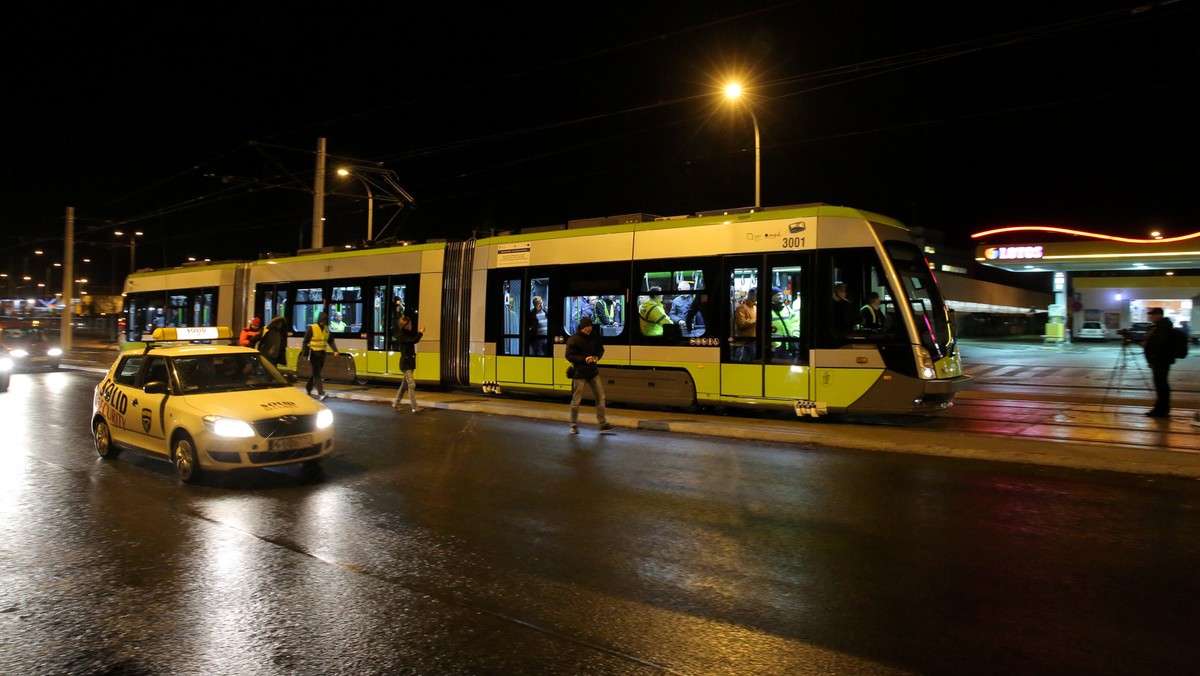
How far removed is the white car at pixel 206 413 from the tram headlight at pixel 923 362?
792 centimetres

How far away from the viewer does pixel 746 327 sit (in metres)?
11.9

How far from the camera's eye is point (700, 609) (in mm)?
4355

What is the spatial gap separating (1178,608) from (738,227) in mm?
8576

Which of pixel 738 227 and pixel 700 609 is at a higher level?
pixel 738 227

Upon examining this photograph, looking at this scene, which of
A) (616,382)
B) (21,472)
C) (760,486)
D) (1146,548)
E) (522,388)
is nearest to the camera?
(1146,548)

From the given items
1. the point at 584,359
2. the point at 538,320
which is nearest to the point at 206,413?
the point at 584,359

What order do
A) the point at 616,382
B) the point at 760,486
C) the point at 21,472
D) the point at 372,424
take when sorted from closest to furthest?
the point at 760,486 → the point at 21,472 → the point at 372,424 → the point at 616,382

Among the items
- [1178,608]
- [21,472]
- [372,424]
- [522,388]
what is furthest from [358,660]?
[522,388]

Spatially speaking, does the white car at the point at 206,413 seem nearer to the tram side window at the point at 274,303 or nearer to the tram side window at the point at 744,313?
the tram side window at the point at 744,313

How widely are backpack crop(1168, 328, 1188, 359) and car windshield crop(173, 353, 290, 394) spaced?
13081 millimetres

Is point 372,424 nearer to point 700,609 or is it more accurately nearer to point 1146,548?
point 700,609

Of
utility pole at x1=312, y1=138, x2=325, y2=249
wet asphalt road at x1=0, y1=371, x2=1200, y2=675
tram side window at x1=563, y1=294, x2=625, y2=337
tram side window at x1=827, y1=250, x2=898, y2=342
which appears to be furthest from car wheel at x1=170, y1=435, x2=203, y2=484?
utility pole at x1=312, y1=138, x2=325, y2=249

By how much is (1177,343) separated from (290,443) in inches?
513

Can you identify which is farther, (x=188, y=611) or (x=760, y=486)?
(x=760, y=486)
